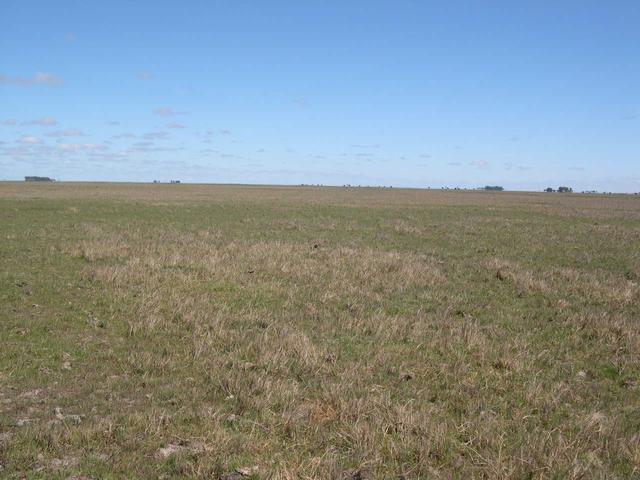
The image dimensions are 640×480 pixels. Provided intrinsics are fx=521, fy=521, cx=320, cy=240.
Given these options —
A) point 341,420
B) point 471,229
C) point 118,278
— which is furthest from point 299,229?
point 341,420

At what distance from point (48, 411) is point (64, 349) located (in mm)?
2472

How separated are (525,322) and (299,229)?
2001cm

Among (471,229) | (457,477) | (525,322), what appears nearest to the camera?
(457,477)

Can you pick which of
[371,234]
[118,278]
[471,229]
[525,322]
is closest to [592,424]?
[525,322]

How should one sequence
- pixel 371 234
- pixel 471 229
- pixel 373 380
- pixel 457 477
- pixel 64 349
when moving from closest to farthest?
pixel 457 477, pixel 373 380, pixel 64 349, pixel 371 234, pixel 471 229

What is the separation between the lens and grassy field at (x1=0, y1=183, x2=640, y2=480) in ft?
18.1

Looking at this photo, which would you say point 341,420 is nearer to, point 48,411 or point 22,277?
point 48,411

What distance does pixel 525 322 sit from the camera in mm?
11508

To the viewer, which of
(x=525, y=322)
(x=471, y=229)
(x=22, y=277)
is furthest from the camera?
(x=471, y=229)

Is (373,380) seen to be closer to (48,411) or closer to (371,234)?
(48,411)

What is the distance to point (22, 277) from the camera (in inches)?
539

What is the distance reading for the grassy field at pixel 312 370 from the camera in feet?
18.1

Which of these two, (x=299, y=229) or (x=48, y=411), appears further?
(x=299, y=229)

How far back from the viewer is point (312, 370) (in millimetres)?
8070
